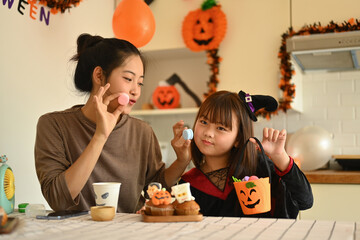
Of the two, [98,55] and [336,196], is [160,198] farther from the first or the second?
[336,196]

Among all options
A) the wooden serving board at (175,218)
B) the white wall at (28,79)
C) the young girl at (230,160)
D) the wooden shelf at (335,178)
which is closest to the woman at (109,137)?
the young girl at (230,160)

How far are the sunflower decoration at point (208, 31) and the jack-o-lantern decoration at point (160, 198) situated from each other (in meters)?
2.05

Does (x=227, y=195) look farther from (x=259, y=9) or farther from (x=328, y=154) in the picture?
(x=259, y=9)

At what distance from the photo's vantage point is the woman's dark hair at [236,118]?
5.27 feet

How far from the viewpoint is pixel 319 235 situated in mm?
945

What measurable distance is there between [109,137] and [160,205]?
0.60 m

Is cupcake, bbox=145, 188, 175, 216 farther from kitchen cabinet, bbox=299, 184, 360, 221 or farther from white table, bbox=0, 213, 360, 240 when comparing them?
kitchen cabinet, bbox=299, 184, 360, 221

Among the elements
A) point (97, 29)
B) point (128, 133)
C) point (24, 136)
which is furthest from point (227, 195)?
point (97, 29)

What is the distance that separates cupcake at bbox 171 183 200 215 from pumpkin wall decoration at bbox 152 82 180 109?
2254 mm

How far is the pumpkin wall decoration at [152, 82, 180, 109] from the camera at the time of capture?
11.1ft

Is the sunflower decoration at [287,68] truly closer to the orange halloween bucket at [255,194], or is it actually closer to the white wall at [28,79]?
the white wall at [28,79]

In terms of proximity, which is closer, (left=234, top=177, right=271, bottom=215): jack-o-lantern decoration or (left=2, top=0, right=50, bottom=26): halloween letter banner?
(left=234, top=177, right=271, bottom=215): jack-o-lantern decoration

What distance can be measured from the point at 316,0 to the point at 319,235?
232cm

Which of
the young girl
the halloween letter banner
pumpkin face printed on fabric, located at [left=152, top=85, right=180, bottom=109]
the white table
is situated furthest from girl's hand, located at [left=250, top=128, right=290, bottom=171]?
pumpkin face printed on fabric, located at [left=152, top=85, right=180, bottom=109]
